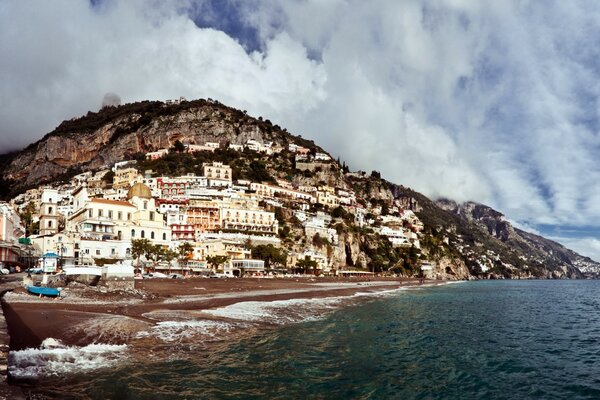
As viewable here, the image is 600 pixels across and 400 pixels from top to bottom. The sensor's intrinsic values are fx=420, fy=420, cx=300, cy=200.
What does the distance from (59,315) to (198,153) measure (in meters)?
147

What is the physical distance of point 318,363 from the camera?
56.3 feet

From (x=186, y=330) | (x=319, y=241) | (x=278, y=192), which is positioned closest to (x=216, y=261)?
(x=319, y=241)

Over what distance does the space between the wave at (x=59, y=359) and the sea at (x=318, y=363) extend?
37 mm

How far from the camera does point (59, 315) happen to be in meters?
21.4

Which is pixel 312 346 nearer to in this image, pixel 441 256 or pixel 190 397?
pixel 190 397

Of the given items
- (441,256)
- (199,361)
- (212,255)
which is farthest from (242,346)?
(441,256)

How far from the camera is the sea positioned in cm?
1338

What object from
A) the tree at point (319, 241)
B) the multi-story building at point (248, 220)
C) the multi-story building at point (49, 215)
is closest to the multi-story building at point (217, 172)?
the multi-story building at point (248, 220)

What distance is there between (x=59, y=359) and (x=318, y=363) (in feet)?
32.1

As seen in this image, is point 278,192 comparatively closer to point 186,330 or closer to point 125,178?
point 125,178

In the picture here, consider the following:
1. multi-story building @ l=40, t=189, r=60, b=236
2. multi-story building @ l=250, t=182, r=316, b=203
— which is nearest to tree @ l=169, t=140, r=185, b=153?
multi-story building @ l=250, t=182, r=316, b=203

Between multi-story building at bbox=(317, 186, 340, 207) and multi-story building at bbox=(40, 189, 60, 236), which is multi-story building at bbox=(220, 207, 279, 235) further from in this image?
multi-story building at bbox=(317, 186, 340, 207)

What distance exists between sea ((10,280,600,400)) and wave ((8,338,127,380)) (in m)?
0.04

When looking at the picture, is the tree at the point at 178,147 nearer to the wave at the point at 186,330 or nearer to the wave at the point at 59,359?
the wave at the point at 186,330
